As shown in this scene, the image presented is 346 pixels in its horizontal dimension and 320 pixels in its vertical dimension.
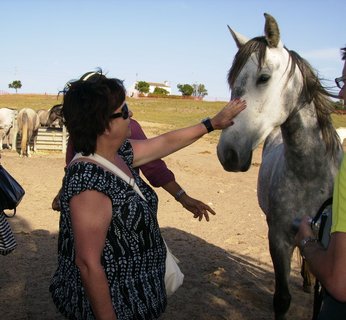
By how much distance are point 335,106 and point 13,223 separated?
490 centimetres

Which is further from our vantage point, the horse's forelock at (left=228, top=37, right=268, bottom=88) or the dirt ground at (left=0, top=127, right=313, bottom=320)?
the dirt ground at (left=0, top=127, right=313, bottom=320)

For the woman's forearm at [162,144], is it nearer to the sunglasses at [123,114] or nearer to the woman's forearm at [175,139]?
the woman's forearm at [175,139]

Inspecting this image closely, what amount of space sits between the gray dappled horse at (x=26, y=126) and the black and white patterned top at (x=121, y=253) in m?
11.7

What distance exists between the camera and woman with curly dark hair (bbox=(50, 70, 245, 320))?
1.65 metres

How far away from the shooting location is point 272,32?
266cm

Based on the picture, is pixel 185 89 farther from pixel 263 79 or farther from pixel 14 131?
pixel 263 79

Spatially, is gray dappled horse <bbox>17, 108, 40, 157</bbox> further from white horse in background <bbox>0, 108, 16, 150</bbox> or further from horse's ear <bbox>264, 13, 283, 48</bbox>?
horse's ear <bbox>264, 13, 283, 48</bbox>

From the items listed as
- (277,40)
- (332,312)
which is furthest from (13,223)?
(332,312)

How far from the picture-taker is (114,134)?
1885mm

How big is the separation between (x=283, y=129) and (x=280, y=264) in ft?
3.51

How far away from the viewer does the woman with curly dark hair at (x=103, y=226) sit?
1.65 m

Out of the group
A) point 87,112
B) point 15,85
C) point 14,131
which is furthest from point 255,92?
point 15,85

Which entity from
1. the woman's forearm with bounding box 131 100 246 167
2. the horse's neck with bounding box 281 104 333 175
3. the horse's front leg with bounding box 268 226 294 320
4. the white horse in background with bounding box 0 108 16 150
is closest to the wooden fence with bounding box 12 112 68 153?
the white horse in background with bounding box 0 108 16 150

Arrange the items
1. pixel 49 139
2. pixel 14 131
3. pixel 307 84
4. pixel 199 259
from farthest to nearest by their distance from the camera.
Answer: pixel 49 139, pixel 14 131, pixel 199 259, pixel 307 84
